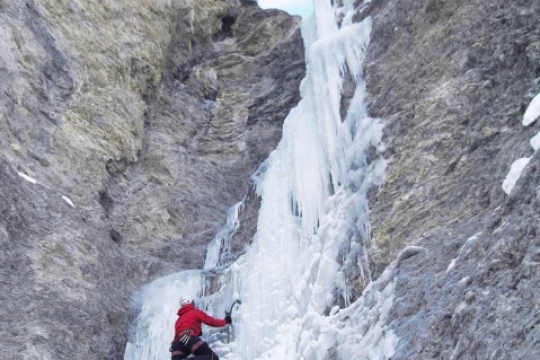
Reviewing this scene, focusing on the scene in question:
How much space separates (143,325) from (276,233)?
211 cm

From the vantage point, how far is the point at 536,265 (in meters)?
5.18

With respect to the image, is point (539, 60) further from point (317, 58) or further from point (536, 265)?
point (317, 58)

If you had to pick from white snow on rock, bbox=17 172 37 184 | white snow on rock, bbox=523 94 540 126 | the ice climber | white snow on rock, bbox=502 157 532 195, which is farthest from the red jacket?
white snow on rock, bbox=523 94 540 126

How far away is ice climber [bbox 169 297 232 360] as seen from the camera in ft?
26.8

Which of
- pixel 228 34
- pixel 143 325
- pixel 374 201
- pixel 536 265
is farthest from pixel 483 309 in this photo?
pixel 228 34

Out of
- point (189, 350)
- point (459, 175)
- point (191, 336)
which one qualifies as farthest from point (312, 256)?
point (459, 175)

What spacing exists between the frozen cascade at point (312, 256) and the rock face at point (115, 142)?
2.06ft

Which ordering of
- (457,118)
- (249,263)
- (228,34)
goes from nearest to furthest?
(457,118), (249,263), (228,34)

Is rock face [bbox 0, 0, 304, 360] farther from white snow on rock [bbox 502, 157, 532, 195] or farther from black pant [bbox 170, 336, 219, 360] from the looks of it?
white snow on rock [bbox 502, 157, 532, 195]

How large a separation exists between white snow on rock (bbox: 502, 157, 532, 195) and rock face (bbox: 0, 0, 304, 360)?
5376 millimetres

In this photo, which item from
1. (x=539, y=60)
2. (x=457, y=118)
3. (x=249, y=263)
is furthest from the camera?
(x=249, y=263)

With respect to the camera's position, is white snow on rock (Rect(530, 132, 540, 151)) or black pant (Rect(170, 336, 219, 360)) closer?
white snow on rock (Rect(530, 132, 540, 151))

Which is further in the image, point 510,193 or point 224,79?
point 224,79

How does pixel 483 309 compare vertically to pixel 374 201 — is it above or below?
below
